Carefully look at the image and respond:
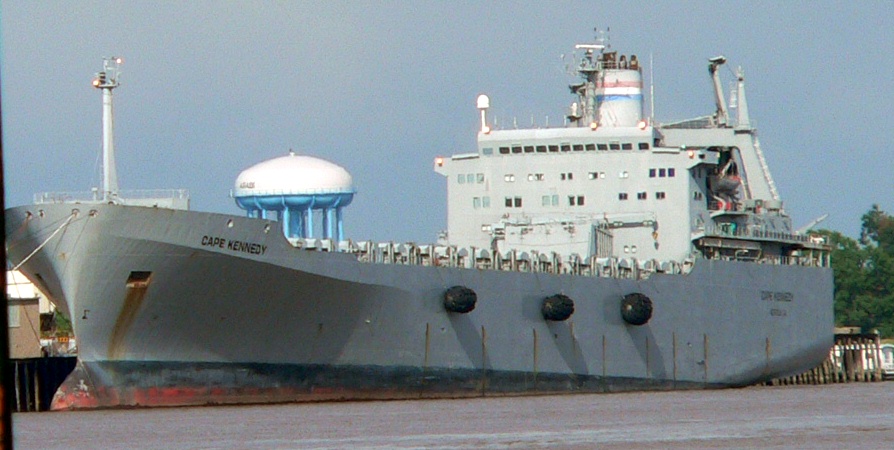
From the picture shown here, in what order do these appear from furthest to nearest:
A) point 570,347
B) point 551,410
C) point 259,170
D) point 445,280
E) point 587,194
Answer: point 259,170 < point 587,194 < point 570,347 < point 445,280 < point 551,410

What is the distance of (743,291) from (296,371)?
13.7m

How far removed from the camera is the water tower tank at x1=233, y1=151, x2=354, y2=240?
140ft

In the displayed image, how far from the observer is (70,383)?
87.4ft

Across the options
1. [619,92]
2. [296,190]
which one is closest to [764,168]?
[619,92]

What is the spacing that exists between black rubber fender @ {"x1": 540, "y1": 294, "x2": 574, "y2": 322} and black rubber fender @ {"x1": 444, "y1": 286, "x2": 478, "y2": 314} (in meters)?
2.40

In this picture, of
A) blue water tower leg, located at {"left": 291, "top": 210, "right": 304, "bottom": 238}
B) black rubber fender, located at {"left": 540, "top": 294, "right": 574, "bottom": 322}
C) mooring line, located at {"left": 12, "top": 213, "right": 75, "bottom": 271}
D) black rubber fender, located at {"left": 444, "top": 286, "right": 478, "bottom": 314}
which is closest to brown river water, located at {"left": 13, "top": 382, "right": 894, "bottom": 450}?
black rubber fender, located at {"left": 444, "top": 286, "right": 478, "bottom": 314}

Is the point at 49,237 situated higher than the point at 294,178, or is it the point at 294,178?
the point at 294,178

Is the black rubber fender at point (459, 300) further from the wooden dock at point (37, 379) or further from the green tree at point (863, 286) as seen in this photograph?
the green tree at point (863, 286)

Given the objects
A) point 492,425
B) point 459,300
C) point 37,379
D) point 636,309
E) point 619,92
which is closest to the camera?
point 492,425

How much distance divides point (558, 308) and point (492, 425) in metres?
11.6

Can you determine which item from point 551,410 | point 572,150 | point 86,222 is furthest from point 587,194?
point 86,222

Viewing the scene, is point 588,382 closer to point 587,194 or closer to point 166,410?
point 587,194

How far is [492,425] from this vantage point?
20.2m

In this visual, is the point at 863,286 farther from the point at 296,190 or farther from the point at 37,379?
the point at 37,379
